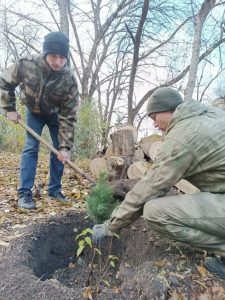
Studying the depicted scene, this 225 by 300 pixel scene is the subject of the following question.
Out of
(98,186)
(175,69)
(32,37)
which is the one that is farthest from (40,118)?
(32,37)

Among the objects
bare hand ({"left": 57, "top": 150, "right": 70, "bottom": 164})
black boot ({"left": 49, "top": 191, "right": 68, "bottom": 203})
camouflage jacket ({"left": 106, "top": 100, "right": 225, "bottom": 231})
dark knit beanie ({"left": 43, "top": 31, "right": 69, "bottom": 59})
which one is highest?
dark knit beanie ({"left": 43, "top": 31, "right": 69, "bottom": 59})

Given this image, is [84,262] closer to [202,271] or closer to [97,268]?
[97,268]

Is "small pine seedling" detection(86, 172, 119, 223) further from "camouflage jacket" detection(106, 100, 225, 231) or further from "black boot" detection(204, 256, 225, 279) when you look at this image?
"black boot" detection(204, 256, 225, 279)

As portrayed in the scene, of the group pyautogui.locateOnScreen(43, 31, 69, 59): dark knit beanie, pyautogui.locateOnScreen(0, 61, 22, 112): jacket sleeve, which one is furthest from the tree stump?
pyautogui.locateOnScreen(43, 31, 69, 59): dark knit beanie

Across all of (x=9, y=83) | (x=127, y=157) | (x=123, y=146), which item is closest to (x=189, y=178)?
(x=9, y=83)

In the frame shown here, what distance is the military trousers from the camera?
2275 mm

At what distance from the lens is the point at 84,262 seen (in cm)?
317

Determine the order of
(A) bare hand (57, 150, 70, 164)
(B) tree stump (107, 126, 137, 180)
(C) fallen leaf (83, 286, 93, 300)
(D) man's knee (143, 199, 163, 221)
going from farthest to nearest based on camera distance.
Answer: (B) tree stump (107, 126, 137, 180)
(A) bare hand (57, 150, 70, 164)
(D) man's knee (143, 199, 163, 221)
(C) fallen leaf (83, 286, 93, 300)

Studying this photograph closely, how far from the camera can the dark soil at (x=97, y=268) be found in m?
2.11

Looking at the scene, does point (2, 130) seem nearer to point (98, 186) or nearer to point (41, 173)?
point (41, 173)

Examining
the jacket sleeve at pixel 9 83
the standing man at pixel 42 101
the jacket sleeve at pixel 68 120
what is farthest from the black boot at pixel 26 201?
the jacket sleeve at pixel 9 83

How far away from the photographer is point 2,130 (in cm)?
1364

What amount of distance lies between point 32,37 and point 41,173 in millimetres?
10469

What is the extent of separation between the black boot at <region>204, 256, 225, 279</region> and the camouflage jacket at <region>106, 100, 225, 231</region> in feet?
1.68
